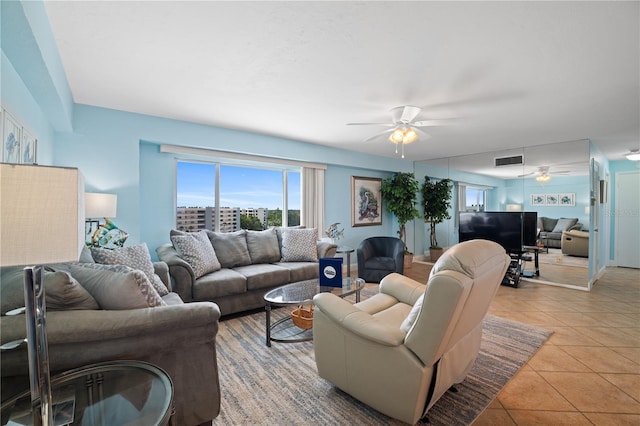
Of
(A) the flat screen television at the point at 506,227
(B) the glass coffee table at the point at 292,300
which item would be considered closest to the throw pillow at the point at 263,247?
(B) the glass coffee table at the point at 292,300

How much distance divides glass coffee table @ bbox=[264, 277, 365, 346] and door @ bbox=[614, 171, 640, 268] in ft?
22.5

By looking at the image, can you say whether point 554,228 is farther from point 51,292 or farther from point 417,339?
point 51,292

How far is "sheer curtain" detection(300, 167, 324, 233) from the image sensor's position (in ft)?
17.4

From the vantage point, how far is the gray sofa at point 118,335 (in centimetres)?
125

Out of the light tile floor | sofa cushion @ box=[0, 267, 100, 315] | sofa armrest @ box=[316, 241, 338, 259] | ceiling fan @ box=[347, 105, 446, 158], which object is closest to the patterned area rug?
the light tile floor

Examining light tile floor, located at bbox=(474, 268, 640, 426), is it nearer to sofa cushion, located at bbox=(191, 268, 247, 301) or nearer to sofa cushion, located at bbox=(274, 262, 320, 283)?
sofa cushion, located at bbox=(274, 262, 320, 283)

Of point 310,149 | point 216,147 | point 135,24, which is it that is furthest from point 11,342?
point 310,149

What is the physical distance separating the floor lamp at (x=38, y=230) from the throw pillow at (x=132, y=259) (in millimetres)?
1667

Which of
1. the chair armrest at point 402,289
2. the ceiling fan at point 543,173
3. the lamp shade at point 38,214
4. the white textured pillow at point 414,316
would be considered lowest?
the chair armrest at point 402,289

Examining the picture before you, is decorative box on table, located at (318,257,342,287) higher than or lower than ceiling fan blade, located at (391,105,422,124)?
lower

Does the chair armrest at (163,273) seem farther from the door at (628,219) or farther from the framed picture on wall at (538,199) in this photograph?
the door at (628,219)

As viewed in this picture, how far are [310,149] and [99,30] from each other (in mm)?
3469

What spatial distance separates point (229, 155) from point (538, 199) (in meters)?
5.35

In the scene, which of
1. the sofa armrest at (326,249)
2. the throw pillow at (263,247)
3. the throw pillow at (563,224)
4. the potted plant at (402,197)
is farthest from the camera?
the potted plant at (402,197)
